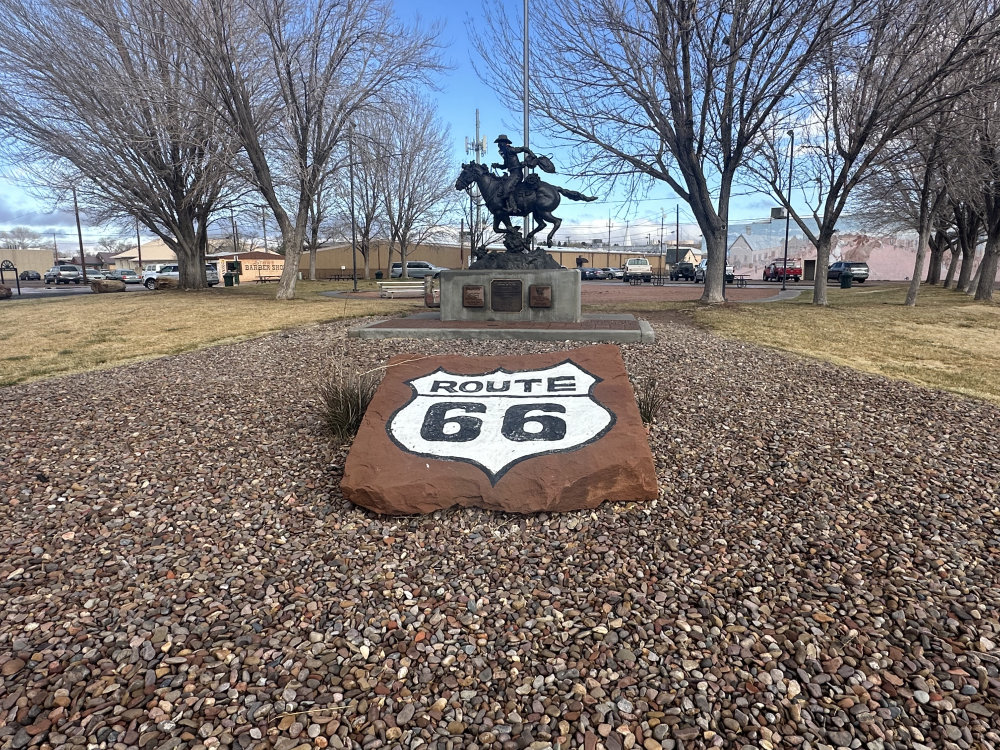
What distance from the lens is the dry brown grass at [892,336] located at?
8180mm

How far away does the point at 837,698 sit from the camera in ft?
7.91

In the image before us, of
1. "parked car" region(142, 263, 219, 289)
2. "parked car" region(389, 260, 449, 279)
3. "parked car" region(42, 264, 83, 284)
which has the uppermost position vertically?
"parked car" region(389, 260, 449, 279)

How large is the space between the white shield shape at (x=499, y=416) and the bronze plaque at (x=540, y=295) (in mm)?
5462

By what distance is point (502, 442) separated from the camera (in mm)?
4289

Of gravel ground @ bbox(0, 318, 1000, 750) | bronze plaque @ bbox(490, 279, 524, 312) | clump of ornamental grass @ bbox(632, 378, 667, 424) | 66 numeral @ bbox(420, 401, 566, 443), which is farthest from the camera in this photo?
bronze plaque @ bbox(490, 279, 524, 312)

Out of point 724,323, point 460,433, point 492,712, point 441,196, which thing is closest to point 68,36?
point 724,323

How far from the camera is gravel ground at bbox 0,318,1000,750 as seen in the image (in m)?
2.34

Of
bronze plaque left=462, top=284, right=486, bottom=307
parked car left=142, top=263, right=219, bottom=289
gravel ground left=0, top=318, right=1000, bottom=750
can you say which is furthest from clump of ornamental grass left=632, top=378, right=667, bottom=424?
parked car left=142, top=263, right=219, bottom=289

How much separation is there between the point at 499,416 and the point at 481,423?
0.16 meters

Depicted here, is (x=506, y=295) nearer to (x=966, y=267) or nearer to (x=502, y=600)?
(x=502, y=600)

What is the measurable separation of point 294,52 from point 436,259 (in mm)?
53102

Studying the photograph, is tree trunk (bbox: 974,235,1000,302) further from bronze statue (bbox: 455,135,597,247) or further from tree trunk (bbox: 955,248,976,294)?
bronze statue (bbox: 455,135,597,247)

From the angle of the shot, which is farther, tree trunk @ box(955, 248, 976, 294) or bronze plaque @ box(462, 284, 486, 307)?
tree trunk @ box(955, 248, 976, 294)

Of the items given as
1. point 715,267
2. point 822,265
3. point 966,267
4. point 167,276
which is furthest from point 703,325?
point 167,276
